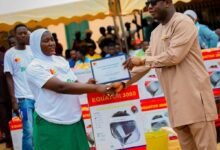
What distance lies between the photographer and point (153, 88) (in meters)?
7.39

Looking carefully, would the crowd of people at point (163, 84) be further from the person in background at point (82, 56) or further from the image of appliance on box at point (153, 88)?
the person in background at point (82, 56)

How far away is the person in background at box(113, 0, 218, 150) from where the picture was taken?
489 cm

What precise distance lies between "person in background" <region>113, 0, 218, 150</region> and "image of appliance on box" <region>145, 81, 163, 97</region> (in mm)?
2306

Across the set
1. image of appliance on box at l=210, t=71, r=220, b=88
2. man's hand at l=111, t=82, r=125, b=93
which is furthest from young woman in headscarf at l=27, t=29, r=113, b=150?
image of appliance on box at l=210, t=71, r=220, b=88

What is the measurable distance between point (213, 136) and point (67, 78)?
1478 millimetres

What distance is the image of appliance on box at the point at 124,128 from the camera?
19.0 ft

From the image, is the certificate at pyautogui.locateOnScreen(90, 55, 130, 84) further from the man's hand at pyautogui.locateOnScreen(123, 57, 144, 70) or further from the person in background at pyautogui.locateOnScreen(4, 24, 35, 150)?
the person in background at pyautogui.locateOnScreen(4, 24, 35, 150)

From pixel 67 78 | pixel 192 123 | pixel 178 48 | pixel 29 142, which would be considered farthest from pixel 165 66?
pixel 29 142

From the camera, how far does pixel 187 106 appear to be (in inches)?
194

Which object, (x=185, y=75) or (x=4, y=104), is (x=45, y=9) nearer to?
(x=4, y=104)

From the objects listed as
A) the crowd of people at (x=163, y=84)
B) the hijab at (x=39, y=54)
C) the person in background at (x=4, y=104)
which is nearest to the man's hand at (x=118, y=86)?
the crowd of people at (x=163, y=84)

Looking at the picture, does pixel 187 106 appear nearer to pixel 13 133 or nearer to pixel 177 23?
pixel 177 23

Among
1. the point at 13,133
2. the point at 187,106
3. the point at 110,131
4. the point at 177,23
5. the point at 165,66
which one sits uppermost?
the point at 177,23

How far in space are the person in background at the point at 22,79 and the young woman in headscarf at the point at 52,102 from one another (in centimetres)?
248
